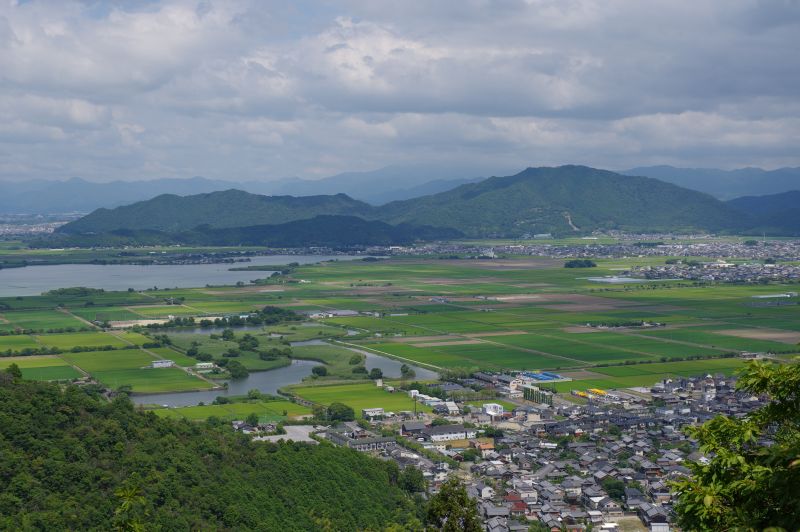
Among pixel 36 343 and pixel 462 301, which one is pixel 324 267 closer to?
pixel 462 301

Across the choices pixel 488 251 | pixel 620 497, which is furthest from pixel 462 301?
pixel 488 251

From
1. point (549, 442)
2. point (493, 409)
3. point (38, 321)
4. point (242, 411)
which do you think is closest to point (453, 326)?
point (493, 409)

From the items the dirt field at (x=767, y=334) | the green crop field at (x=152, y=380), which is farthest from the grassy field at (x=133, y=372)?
the dirt field at (x=767, y=334)

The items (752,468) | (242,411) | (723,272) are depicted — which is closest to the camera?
(752,468)

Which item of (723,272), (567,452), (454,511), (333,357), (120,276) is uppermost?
(120,276)

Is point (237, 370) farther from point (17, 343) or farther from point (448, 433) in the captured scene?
point (17, 343)
